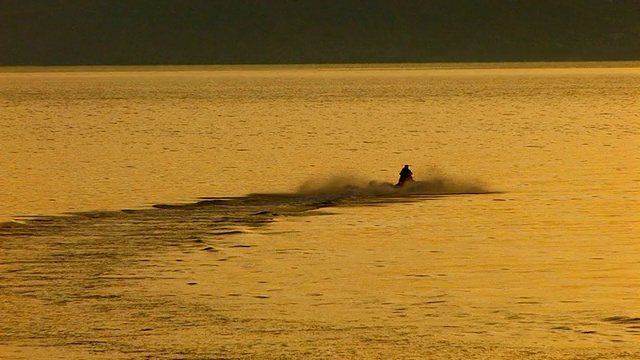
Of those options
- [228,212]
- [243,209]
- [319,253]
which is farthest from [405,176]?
[319,253]

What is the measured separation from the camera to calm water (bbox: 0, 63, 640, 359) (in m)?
11.3

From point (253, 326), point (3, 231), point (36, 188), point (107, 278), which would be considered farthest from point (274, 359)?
point (36, 188)

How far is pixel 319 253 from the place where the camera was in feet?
51.1

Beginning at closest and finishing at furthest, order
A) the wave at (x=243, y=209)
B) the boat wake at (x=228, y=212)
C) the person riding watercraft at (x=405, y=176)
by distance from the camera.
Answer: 1. the boat wake at (x=228, y=212)
2. the wave at (x=243, y=209)
3. the person riding watercraft at (x=405, y=176)

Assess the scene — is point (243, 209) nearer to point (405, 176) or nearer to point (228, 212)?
point (228, 212)

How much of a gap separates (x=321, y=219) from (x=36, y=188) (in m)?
6.79

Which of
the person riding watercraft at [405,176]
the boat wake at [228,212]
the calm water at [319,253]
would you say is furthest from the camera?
the person riding watercraft at [405,176]

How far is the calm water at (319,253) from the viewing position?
37.0ft

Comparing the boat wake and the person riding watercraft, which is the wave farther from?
the person riding watercraft

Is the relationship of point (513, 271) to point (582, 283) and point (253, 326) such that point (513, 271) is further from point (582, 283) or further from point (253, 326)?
point (253, 326)

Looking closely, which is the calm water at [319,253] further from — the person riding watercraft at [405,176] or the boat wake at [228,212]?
the person riding watercraft at [405,176]

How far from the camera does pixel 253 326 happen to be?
38.3 ft

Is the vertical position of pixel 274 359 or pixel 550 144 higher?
pixel 274 359

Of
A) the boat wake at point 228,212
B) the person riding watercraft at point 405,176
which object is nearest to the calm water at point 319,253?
the boat wake at point 228,212
